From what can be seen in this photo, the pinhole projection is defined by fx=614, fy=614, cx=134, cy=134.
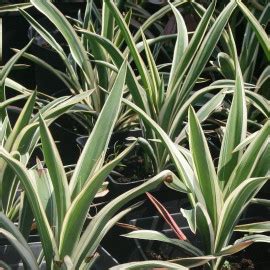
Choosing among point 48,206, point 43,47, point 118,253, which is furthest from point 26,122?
point 43,47

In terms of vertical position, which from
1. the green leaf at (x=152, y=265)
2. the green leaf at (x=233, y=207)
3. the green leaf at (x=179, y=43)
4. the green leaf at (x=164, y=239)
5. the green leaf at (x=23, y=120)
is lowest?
the green leaf at (x=164, y=239)

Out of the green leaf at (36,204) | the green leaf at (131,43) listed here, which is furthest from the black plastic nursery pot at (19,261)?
the green leaf at (131,43)

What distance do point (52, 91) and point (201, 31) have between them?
83 centimetres

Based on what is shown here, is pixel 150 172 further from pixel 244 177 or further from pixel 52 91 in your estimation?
pixel 52 91

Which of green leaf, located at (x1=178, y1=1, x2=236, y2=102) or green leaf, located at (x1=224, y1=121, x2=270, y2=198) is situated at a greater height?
green leaf, located at (x1=178, y1=1, x2=236, y2=102)

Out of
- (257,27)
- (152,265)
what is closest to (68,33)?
(257,27)

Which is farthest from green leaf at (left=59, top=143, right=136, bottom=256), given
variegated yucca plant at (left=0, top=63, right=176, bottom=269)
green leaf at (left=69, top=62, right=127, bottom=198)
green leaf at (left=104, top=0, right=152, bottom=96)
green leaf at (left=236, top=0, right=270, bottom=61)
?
green leaf at (left=236, top=0, right=270, bottom=61)

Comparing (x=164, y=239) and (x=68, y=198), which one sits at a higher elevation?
(x=68, y=198)

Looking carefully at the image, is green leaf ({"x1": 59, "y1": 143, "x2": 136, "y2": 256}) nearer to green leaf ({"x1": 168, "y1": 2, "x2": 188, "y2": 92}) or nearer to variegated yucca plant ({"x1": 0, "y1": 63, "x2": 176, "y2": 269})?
variegated yucca plant ({"x1": 0, "y1": 63, "x2": 176, "y2": 269})

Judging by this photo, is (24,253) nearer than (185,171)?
Yes

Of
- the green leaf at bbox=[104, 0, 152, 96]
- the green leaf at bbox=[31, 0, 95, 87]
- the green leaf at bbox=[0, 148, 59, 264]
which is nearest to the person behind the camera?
the green leaf at bbox=[0, 148, 59, 264]

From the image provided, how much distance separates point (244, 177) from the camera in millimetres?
1176

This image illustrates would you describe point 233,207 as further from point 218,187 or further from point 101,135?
point 101,135

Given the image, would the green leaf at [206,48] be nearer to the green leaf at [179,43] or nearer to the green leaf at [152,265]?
the green leaf at [179,43]
